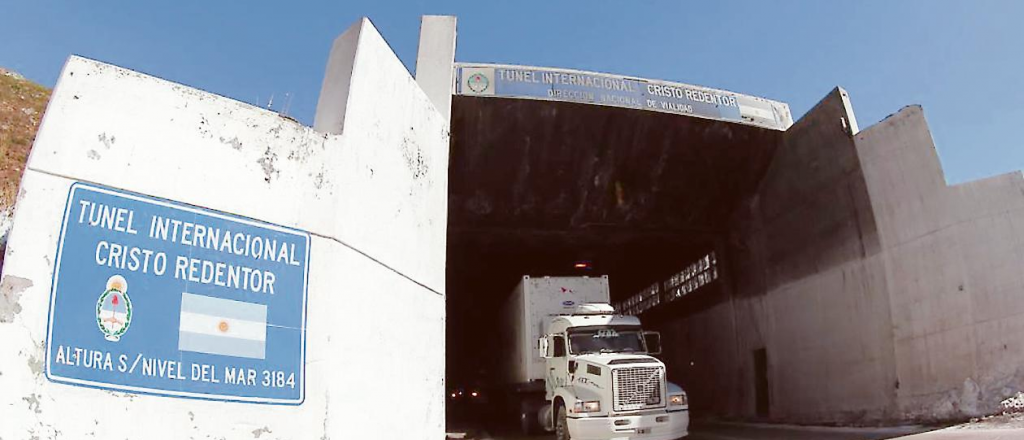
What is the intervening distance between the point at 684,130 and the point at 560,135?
3508 millimetres

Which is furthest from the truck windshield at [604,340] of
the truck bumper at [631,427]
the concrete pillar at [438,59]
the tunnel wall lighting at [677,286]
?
the tunnel wall lighting at [677,286]

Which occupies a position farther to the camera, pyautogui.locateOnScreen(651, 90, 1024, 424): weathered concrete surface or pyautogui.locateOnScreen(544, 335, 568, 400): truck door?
pyautogui.locateOnScreen(544, 335, 568, 400): truck door

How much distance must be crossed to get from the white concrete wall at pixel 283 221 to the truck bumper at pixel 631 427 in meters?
5.05

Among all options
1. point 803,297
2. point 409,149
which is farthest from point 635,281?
point 409,149

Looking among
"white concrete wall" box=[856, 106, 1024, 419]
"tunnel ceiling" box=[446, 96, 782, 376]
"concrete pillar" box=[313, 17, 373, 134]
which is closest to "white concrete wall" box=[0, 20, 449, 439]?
"concrete pillar" box=[313, 17, 373, 134]

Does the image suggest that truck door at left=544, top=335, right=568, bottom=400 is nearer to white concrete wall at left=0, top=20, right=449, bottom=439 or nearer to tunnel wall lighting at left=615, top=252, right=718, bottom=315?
white concrete wall at left=0, top=20, right=449, bottom=439

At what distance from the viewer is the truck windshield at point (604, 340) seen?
14891 mm

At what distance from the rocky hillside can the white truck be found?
10.6 m

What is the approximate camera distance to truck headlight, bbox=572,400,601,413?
13.2 m

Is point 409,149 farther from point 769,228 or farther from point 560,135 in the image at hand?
point 769,228

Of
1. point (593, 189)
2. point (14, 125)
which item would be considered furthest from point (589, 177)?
point (14, 125)

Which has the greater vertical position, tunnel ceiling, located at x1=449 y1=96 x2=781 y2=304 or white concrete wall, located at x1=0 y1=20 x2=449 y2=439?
tunnel ceiling, located at x1=449 y1=96 x2=781 y2=304

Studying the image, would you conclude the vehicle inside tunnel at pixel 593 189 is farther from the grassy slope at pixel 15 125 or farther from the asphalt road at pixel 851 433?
the grassy slope at pixel 15 125

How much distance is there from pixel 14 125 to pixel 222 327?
14.5 metres
